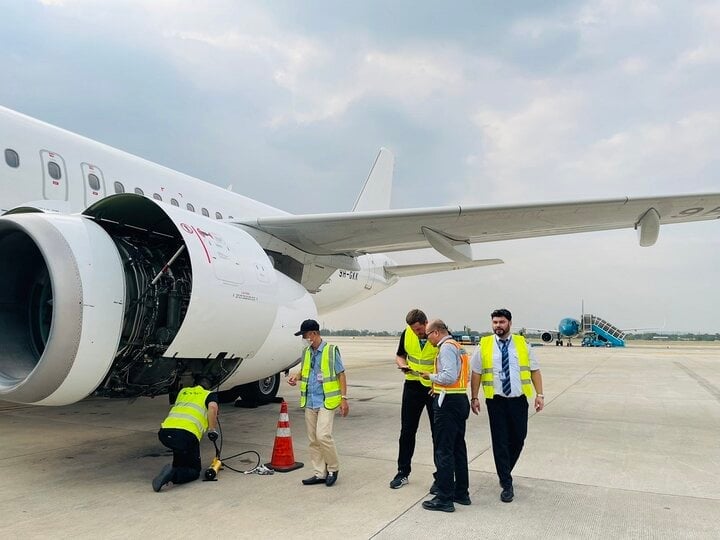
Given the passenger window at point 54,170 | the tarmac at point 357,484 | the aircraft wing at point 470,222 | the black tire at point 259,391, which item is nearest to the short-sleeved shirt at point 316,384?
the tarmac at point 357,484

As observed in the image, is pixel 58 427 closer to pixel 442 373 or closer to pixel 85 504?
pixel 85 504

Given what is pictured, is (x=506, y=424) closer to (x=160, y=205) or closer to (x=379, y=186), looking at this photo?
(x=160, y=205)

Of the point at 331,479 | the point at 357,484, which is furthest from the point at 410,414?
the point at 331,479

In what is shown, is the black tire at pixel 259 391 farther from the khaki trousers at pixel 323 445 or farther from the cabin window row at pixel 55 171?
the khaki trousers at pixel 323 445

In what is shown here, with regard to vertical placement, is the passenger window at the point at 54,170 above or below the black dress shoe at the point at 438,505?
above

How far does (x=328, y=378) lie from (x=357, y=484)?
0.97 meters

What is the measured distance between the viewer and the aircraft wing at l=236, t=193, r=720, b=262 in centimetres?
768

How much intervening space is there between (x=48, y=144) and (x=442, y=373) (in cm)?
588

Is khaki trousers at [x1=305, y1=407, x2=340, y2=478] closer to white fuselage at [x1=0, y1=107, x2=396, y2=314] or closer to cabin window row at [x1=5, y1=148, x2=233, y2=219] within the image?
white fuselage at [x1=0, y1=107, x2=396, y2=314]

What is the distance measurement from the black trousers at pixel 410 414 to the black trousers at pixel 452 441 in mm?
416

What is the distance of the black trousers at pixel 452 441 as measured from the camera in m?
4.34

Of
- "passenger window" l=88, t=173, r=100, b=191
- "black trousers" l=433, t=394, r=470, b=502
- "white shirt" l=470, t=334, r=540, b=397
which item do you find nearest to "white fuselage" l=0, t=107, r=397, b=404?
"passenger window" l=88, t=173, r=100, b=191

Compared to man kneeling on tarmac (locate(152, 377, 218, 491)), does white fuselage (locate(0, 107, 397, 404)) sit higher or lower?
higher

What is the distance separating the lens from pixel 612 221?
8531mm
